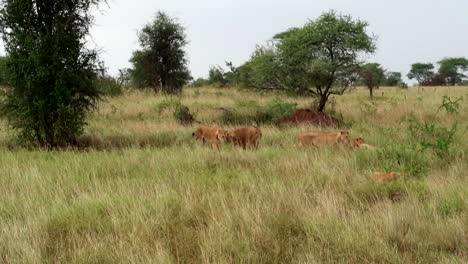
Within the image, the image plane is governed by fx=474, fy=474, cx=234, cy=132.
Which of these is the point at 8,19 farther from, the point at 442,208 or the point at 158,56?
the point at 158,56

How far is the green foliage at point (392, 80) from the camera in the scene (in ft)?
191

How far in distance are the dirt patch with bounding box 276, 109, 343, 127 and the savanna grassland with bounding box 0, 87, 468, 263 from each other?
4.42 metres

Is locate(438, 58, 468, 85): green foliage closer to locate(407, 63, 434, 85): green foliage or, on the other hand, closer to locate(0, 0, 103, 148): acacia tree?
locate(407, 63, 434, 85): green foliage

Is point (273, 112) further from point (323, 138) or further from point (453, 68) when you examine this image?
point (453, 68)

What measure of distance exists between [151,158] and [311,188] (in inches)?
117

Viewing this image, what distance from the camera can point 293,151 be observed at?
7.65 meters

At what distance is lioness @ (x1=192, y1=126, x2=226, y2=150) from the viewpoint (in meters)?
8.70

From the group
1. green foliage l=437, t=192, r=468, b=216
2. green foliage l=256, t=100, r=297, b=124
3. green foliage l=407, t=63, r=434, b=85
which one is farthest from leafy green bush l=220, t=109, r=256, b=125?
green foliage l=407, t=63, r=434, b=85

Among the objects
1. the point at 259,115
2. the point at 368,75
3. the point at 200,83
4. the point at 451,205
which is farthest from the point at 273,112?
the point at 200,83

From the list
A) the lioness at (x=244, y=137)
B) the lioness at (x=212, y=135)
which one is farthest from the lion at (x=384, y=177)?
the lioness at (x=212, y=135)

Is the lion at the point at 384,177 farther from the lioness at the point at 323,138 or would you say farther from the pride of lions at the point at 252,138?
the lioness at the point at 323,138

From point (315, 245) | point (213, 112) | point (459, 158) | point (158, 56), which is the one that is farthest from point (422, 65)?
point (315, 245)

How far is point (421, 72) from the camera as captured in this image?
63562 millimetres

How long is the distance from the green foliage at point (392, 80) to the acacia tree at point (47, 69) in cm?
5098
